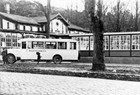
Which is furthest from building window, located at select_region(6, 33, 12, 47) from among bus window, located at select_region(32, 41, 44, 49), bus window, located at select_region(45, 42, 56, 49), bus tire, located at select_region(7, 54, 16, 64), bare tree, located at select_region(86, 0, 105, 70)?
bare tree, located at select_region(86, 0, 105, 70)

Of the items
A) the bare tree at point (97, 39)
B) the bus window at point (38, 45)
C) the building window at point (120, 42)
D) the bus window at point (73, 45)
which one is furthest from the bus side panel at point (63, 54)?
the bare tree at point (97, 39)

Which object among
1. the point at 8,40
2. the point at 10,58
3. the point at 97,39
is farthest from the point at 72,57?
the point at 8,40

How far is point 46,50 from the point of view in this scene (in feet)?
73.2

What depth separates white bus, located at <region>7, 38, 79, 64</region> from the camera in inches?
856

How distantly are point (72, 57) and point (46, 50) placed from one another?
101 inches

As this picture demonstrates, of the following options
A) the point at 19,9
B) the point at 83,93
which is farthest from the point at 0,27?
the point at 83,93

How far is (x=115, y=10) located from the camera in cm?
4409

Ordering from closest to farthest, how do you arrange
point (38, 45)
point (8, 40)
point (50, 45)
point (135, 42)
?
point (38, 45)
point (50, 45)
point (135, 42)
point (8, 40)

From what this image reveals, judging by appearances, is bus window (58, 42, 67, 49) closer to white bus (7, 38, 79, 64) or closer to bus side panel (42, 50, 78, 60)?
white bus (7, 38, 79, 64)

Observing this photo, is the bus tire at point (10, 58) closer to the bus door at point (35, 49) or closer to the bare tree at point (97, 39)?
the bus door at point (35, 49)

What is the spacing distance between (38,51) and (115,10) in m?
25.7

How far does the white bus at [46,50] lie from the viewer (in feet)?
71.4

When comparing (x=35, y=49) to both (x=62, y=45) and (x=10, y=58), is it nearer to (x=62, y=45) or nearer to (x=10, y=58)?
(x=10, y=58)

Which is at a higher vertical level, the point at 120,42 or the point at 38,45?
the point at 120,42
